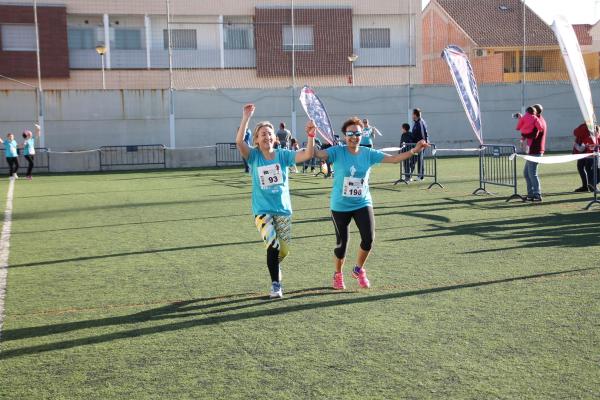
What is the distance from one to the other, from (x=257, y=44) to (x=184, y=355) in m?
32.5

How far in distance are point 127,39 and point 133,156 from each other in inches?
343

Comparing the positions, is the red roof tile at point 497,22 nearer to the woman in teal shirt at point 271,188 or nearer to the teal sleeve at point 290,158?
the teal sleeve at point 290,158

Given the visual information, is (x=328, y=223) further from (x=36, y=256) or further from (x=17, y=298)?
(x=17, y=298)

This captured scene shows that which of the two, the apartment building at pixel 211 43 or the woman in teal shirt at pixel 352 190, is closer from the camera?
the woman in teal shirt at pixel 352 190

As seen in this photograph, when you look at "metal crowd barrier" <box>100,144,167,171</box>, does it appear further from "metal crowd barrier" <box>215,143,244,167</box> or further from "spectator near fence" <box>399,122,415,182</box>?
"spectator near fence" <box>399,122,415,182</box>

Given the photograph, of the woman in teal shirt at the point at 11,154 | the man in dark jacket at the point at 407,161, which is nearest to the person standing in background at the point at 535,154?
the man in dark jacket at the point at 407,161

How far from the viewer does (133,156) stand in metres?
32.3

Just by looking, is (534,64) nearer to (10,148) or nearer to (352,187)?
(10,148)

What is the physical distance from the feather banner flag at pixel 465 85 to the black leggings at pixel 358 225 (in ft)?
30.8

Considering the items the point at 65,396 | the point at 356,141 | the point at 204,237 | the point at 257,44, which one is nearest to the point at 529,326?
the point at 356,141

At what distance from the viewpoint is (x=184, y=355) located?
5.95 m

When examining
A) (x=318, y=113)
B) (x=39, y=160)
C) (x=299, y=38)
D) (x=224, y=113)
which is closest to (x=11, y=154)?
(x=39, y=160)

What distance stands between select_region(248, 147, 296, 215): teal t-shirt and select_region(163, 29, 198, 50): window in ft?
96.3

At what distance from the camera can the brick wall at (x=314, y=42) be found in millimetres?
36438
